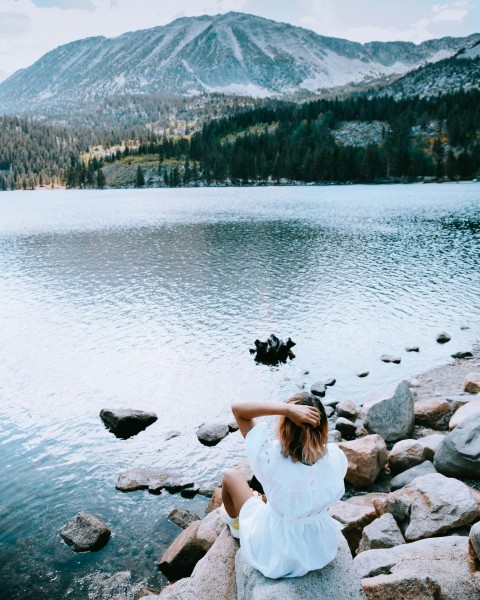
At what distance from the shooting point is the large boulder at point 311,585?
18.2 feet

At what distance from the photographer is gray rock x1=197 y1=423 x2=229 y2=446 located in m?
16.5

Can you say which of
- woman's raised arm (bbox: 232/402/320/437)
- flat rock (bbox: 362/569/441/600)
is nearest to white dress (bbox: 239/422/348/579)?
woman's raised arm (bbox: 232/402/320/437)

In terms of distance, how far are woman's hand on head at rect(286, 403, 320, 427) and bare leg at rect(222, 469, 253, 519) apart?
223 centimetres

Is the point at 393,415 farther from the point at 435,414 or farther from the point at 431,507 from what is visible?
the point at 431,507

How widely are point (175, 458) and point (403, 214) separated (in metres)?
75.5

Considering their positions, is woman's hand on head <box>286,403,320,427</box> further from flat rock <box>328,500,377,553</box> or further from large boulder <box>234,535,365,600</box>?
flat rock <box>328,500,377,553</box>

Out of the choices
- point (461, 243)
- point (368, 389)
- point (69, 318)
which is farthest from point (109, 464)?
point (461, 243)

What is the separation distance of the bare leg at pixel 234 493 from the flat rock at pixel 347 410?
1080cm

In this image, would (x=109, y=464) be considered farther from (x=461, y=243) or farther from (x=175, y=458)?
(x=461, y=243)

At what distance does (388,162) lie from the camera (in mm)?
175500

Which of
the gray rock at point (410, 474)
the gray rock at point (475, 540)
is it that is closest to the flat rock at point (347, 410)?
the gray rock at point (410, 474)

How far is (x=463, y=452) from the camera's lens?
1075cm

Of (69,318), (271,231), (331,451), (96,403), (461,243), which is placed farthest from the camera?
(271,231)

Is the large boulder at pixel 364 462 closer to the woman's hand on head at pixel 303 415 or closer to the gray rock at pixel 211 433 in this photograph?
the gray rock at pixel 211 433
